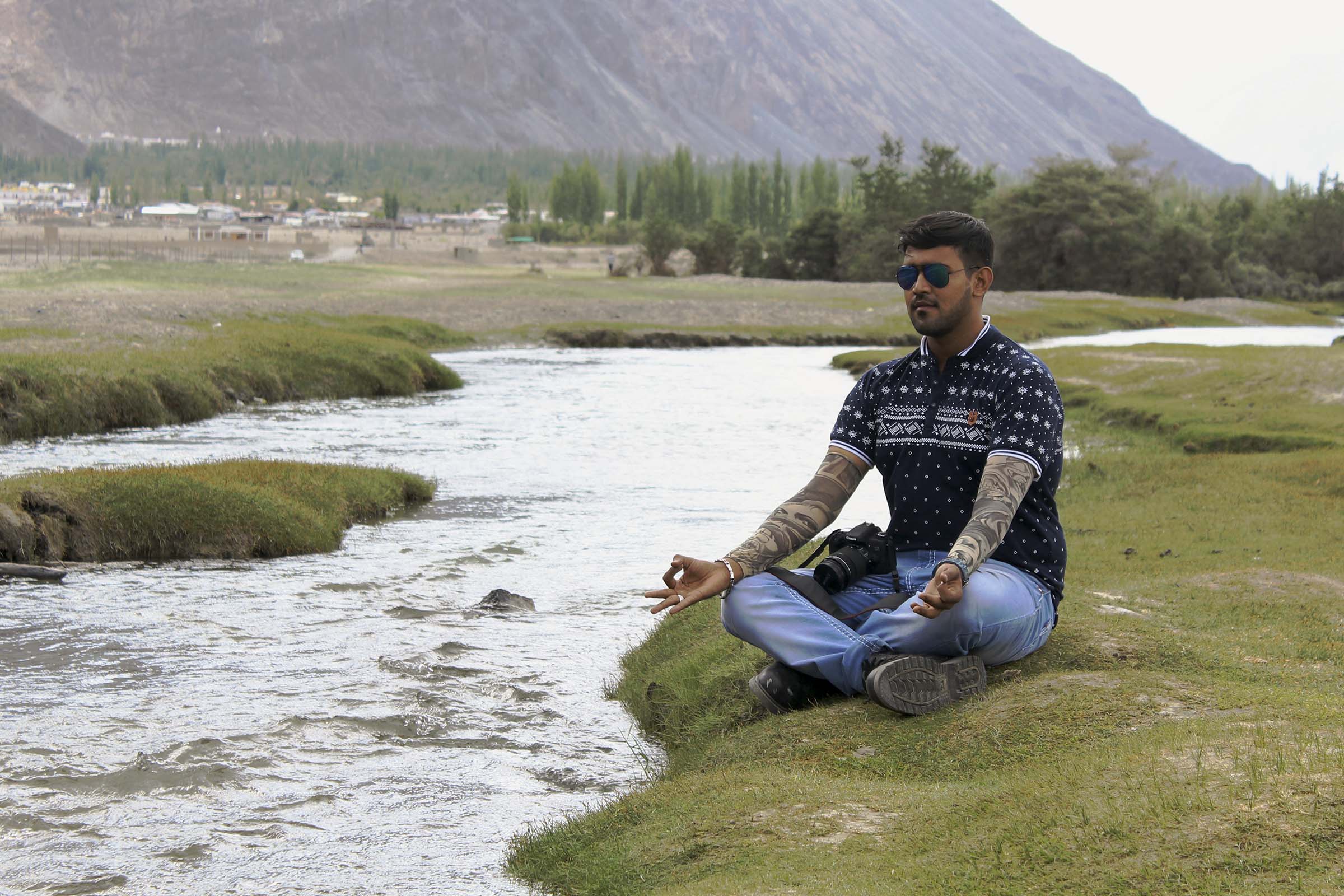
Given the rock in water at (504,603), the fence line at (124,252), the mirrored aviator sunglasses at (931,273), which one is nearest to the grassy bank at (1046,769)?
the rock in water at (504,603)

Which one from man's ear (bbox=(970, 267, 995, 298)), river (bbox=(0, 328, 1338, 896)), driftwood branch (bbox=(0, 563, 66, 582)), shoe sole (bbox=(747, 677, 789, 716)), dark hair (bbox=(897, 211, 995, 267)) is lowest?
river (bbox=(0, 328, 1338, 896))

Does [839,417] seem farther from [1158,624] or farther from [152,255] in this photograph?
[152,255]

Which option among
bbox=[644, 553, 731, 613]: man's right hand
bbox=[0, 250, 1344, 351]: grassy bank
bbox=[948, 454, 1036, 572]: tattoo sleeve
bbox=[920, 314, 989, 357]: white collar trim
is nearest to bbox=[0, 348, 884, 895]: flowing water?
bbox=[644, 553, 731, 613]: man's right hand

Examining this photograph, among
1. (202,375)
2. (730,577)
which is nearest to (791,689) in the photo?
(730,577)

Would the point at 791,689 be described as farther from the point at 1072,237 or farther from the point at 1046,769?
the point at 1072,237

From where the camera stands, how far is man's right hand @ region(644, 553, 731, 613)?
26.1 feet

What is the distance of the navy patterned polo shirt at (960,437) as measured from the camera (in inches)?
325

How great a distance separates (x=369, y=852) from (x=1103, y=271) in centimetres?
11770

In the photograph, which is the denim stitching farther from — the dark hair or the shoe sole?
the dark hair

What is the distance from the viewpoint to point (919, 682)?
8.20m

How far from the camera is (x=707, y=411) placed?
38000mm

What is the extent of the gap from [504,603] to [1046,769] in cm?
921

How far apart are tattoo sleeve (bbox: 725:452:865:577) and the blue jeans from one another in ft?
0.55

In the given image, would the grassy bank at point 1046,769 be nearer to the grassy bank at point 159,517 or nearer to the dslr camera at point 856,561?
the dslr camera at point 856,561
